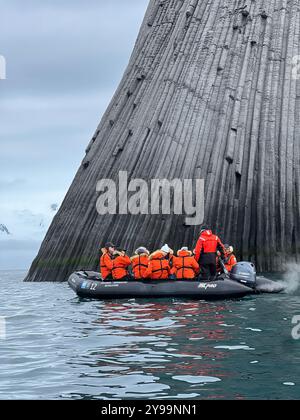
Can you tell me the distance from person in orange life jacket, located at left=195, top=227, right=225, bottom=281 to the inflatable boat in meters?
0.76

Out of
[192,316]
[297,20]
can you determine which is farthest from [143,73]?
[192,316]

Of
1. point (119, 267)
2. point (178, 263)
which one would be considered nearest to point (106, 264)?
point (119, 267)

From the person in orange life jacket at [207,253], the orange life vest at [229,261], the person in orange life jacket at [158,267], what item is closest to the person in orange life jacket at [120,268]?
the person in orange life jacket at [158,267]

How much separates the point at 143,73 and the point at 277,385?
43659 mm

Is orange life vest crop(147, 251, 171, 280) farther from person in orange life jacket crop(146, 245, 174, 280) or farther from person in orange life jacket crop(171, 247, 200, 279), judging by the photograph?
person in orange life jacket crop(171, 247, 200, 279)

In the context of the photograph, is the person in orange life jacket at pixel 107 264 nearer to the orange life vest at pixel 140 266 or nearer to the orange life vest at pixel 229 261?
→ the orange life vest at pixel 140 266

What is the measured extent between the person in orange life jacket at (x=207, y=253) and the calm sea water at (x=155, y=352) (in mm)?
2710

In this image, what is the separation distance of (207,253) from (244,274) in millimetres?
1604

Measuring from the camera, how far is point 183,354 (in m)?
18.0

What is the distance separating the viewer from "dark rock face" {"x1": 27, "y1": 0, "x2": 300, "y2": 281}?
4472 cm

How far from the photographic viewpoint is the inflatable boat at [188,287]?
29812mm

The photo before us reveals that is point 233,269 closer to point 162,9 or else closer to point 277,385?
point 277,385

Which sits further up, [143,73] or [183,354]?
[143,73]

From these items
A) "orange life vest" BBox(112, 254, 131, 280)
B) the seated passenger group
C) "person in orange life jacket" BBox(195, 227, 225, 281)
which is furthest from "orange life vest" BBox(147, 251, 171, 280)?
"orange life vest" BBox(112, 254, 131, 280)
